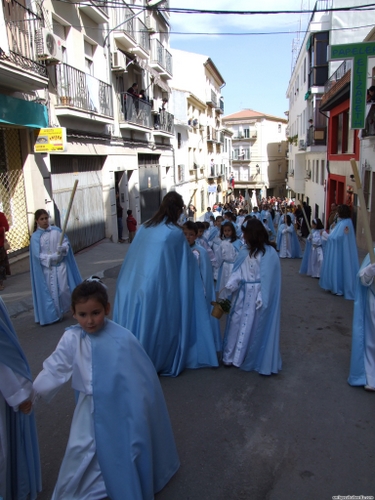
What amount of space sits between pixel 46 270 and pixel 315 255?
251 inches

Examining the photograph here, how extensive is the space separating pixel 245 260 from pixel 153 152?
18372mm

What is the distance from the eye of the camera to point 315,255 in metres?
10.4

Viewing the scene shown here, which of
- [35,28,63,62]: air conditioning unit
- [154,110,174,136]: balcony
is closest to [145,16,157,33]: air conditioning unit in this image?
[154,110,174,136]: balcony

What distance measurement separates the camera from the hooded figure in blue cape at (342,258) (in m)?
8.12

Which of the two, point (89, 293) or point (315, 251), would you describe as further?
point (315, 251)

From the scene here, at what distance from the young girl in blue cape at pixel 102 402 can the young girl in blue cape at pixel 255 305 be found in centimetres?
216

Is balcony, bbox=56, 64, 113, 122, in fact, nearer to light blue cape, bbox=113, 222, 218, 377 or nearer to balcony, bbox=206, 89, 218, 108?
light blue cape, bbox=113, 222, 218, 377

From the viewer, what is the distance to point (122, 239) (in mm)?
17438

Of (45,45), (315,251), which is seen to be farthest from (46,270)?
(315,251)

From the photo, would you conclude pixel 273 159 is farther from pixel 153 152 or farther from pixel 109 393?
pixel 109 393

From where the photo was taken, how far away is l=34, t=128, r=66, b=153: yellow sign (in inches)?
408

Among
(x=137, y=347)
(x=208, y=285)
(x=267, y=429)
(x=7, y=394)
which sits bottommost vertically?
(x=267, y=429)

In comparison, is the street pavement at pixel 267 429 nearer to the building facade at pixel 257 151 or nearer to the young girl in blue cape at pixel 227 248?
the young girl in blue cape at pixel 227 248

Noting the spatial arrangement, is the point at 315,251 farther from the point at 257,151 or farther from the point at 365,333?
the point at 257,151
